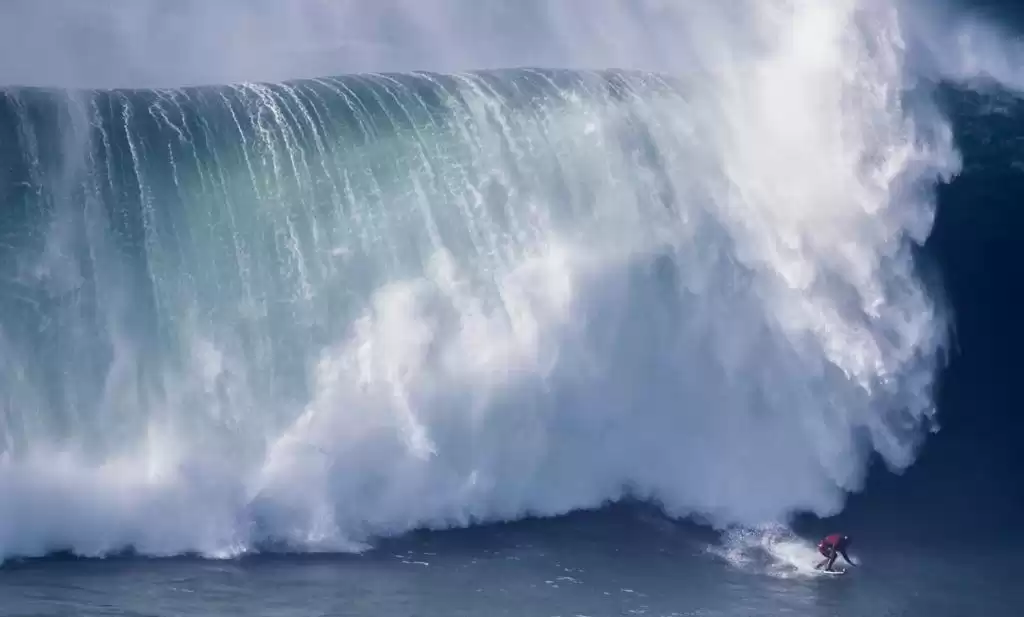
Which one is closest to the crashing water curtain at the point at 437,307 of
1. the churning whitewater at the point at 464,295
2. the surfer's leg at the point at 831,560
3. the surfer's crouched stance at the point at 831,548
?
the churning whitewater at the point at 464,295

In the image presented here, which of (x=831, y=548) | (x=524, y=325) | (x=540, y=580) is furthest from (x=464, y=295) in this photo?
(x=831, y=548)

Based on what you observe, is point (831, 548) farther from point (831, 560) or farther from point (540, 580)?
point (540, 580)

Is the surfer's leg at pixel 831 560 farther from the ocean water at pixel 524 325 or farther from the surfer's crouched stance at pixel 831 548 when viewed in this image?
the ocean water at pixel 524 325

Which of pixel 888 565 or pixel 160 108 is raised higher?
pixel 160 108

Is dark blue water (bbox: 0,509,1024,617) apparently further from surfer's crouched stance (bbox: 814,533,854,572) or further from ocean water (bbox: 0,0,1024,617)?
surfer's crouched stance (bbox: 814,533,854,572)

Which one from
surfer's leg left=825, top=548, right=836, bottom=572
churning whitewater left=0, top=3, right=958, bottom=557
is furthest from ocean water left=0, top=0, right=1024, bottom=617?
surfer's leg left=825, top=548, right=836, bottom=572

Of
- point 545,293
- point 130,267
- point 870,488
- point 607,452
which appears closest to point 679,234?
point 545,293

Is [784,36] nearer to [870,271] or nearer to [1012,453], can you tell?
[870,271]
